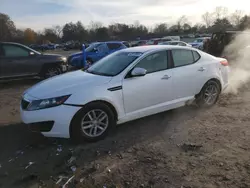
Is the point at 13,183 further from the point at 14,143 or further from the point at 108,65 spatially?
the point at 108,65

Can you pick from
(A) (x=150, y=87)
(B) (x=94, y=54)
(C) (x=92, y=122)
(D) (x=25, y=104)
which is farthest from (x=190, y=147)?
(B) (x=94, y=54)

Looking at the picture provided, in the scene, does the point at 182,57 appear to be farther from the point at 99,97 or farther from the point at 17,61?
the point at 17,61

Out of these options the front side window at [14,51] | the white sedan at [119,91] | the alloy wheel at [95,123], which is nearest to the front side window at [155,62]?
the white sedan at [119,91]

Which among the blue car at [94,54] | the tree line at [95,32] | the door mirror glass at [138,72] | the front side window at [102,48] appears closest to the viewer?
the door mirror glass at [138,72]

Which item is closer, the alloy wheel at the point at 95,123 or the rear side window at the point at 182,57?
the alloy wheel at the point at 95,123

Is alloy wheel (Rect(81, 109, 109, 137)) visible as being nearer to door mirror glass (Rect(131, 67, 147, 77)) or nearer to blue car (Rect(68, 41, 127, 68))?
door mirror glass (Rect(131, 67, 147, 77))

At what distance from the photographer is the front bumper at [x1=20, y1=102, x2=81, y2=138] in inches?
172

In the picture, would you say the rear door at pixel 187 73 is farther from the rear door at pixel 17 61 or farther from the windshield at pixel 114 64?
the rear door at pixel 17 61

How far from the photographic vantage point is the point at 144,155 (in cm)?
417

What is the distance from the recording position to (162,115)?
599cm

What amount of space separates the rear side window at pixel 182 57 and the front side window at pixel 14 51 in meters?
6.62

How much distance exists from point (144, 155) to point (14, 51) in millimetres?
7833

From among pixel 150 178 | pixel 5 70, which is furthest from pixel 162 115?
pixel 5 70

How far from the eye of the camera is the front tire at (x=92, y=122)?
450cm
